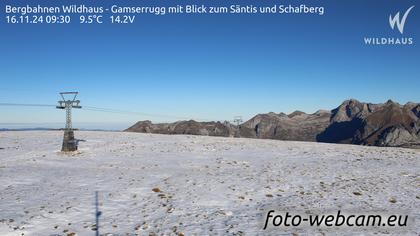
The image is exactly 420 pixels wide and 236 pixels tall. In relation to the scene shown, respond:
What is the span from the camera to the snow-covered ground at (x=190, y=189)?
15742 mm

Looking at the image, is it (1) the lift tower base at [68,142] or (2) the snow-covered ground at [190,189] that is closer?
(2) the snow-covered ground at [190,189]

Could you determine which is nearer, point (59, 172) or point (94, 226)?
point (94, 226)

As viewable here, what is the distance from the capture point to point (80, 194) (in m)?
20.6

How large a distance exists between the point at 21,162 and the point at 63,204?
662 inches

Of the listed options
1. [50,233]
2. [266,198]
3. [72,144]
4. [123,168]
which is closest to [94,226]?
[50,233]

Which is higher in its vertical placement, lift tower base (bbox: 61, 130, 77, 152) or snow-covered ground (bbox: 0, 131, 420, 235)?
lift tower base (bbox: 61, 130, 77, 152)

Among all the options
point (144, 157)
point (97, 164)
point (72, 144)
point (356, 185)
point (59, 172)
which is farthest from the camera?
point (72, 144)

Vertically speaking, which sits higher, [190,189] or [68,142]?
[68,142]

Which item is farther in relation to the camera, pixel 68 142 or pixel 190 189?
pixel 68 142

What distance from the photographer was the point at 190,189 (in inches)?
843

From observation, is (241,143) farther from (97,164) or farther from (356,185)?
(356,185)

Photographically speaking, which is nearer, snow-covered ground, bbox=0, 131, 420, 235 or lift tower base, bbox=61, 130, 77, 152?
snow-covered ground, bbox=0, 131, 420, 235

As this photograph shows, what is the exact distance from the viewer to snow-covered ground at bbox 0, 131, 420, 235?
620 inches

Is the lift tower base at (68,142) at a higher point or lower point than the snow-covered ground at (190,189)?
higher
